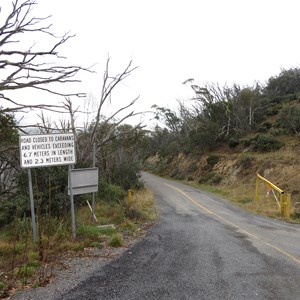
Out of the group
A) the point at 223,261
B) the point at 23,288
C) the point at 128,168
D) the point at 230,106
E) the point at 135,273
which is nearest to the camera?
the point at 23,288

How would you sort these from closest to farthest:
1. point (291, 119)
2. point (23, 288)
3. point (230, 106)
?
1. point (23, 288)
2. point (291, 119)
3. point (230, 106)

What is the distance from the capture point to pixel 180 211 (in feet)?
55.2

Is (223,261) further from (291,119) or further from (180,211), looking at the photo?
(291,119)

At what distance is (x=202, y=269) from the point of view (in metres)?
6.37

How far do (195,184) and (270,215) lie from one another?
20.6m

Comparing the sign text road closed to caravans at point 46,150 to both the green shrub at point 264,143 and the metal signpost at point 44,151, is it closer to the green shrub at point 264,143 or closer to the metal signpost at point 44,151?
the metal signpost at point 44,151

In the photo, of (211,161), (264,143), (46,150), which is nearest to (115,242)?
(46,150)

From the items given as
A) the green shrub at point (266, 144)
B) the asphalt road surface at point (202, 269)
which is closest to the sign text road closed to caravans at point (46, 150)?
the asphalt road surface at point (202, 269)

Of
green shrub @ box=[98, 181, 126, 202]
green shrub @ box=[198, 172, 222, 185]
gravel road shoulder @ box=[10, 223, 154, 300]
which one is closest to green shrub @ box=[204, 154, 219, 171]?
green shrub @ box=[198, 172, 222, 185]

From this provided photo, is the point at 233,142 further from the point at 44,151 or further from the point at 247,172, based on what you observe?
the point at 44,151

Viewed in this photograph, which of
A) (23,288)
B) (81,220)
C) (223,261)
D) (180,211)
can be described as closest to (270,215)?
(180,211)

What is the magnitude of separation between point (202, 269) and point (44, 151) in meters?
4.33

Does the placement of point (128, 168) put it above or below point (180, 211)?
above

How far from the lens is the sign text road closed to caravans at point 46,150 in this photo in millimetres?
8047
